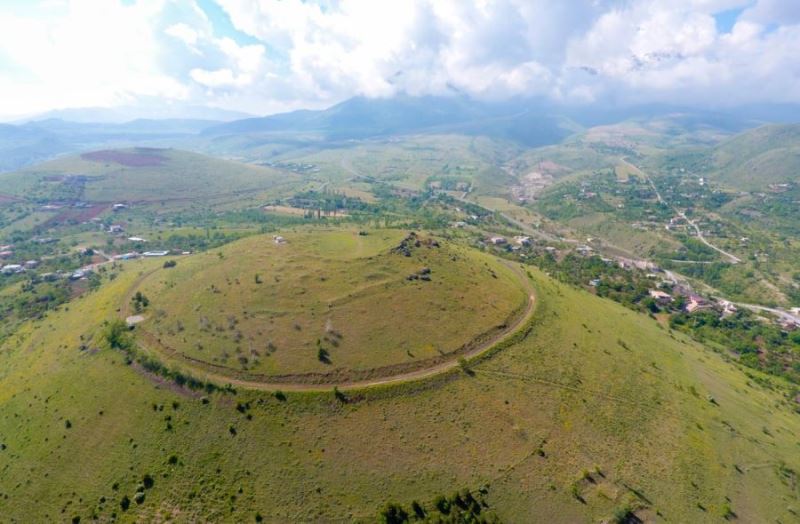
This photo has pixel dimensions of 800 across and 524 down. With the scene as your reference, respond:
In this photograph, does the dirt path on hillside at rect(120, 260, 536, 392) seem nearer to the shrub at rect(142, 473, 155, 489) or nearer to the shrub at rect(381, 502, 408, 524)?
the shrub at rect(142, 473, 155, 489)

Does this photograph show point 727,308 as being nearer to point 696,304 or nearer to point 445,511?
point 696,304

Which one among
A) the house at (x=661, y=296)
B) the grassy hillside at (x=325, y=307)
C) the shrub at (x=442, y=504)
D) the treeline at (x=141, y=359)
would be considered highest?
the grassy hillside at (x=325, y=307)

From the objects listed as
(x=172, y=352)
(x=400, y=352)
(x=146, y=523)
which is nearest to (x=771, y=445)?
(x=400, y=352)

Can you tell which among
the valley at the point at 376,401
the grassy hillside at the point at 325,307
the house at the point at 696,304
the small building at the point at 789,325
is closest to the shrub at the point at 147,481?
the valley at the point at 376,401

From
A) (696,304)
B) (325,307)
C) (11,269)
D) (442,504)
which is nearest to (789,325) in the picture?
(696,304)

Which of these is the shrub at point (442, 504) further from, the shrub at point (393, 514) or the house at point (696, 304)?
the house at point (696, 304)

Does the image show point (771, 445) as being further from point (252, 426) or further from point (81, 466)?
point (81, 466)

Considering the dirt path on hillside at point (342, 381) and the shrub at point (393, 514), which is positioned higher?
the dirt path on hillside at point (342, 381)
